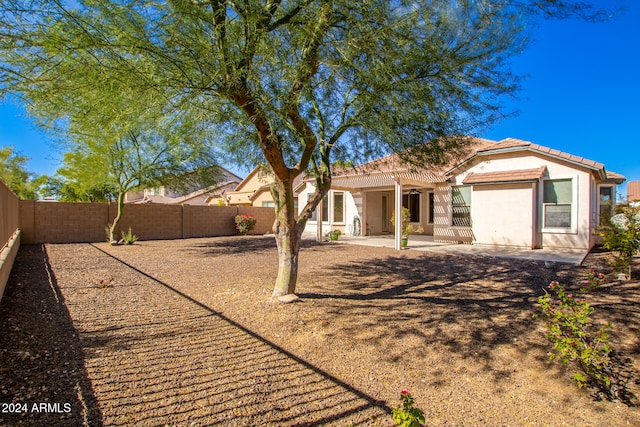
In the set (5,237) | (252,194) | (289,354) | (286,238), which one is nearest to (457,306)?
(286,238)

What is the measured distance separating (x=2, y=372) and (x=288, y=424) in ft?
8.72

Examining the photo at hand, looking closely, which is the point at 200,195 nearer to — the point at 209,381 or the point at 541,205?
the point at 541,205

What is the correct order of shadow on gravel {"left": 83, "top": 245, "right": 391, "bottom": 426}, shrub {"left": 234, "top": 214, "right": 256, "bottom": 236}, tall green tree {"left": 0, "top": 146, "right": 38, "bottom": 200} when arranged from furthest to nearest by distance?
tall green tree {"left": 0, "top": 146, "right": 38, "bottom": 200} < shrub {"left": 234, "top": 214, "right": 256, "bottom": 236} < shadow on gravel {"left": 83, "top": 245, "right": 391, "bottom": 426}

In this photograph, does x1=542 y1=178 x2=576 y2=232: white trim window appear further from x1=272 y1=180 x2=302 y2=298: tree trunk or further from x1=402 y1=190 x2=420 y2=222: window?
x1=272 y1=180 x2=302 y2=298: tree trunk

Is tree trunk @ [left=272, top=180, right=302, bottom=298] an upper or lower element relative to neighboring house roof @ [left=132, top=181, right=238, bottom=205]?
lower

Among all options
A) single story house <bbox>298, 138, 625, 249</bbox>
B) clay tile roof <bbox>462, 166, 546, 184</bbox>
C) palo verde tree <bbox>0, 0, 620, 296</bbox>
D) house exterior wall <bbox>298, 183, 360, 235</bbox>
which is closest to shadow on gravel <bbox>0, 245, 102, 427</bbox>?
palo verde tree <bbox>0, 0, 620, 296</bbox>

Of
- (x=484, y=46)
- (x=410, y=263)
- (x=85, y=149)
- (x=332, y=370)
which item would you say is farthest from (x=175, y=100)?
(x=85, y=149)

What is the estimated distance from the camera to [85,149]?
12.9 meters

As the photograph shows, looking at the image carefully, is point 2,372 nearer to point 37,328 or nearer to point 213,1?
point 37,328

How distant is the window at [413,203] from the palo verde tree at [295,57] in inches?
488

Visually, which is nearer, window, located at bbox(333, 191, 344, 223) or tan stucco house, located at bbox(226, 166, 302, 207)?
window, located at bbox(333, 191, 344, 223)

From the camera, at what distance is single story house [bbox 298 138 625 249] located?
12.1m

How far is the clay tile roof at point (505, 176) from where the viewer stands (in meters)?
12.4

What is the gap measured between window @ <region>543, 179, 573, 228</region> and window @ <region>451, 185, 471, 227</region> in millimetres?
2813
